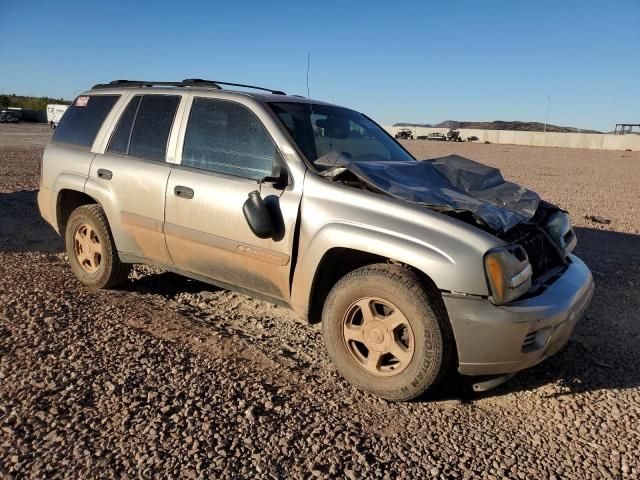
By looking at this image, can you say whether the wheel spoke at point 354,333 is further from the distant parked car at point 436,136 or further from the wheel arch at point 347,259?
the distant parked car at point 436,136

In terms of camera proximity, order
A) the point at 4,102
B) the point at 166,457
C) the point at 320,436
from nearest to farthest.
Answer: the point at 166,457, the point at 320,436, the point at 4,102

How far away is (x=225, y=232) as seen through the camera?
3.85m

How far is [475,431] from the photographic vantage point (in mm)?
2988

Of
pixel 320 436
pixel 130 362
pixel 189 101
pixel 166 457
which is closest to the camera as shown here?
pixel 166 457

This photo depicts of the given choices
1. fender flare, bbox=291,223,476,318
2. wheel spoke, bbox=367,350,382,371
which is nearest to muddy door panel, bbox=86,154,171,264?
fender flare, bbox=291,223,476,318

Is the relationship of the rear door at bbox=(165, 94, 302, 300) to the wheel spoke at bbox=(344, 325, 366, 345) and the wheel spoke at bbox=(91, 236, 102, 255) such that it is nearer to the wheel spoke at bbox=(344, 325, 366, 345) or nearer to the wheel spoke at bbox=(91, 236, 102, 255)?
the wheel spoke at bbox=(344, 325, 366, 345)

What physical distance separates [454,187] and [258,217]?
1.43 metres

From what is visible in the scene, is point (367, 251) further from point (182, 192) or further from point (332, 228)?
point (182, 192)

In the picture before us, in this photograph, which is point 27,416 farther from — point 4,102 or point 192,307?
point 4,102

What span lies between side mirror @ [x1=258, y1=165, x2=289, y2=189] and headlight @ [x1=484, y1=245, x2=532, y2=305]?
4.64 ft

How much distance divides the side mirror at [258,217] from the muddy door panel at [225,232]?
0.22ft

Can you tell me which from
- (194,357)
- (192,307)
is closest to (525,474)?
(194,357)

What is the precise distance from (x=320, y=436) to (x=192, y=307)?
2.24 meters

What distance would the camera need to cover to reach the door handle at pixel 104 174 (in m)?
4.58
